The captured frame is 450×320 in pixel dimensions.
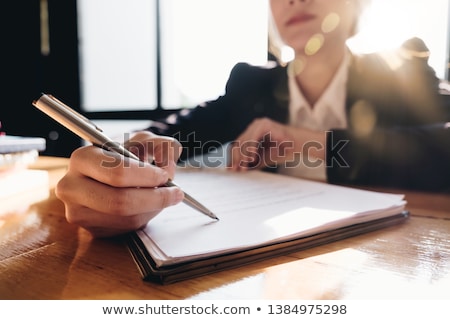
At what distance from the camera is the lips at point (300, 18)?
57cm

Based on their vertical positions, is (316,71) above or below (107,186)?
above

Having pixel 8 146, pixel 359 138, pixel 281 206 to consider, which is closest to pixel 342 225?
pixel 281 206

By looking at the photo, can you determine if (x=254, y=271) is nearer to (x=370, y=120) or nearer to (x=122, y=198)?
(x=122, y=198)

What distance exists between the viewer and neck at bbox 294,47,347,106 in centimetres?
67

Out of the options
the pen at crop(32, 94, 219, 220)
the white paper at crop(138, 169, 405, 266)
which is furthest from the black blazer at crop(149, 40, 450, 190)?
the pen at crop(32, 94, 219, 220)

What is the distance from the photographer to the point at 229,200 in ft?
1.06

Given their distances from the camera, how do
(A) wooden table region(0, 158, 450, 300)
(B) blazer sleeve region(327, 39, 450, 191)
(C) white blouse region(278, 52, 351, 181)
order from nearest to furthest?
(A) wooden table region(0, 158, 450, 300) → (B) blazer sleeve region(327, 39, 450, 191) → (C) white blouse region(278, 52, 351, 181)

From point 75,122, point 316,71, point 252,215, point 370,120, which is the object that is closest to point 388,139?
point 370,120

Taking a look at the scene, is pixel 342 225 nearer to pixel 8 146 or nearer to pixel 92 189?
pixel 92 189

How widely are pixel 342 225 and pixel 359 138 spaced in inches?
11.9

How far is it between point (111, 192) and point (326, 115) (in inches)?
21.3

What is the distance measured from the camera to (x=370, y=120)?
0.65 metres

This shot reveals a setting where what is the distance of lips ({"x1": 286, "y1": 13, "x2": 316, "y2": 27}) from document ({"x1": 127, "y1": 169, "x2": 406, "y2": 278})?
12.0 inches

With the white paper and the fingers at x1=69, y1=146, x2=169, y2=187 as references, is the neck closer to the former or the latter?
the white paper
